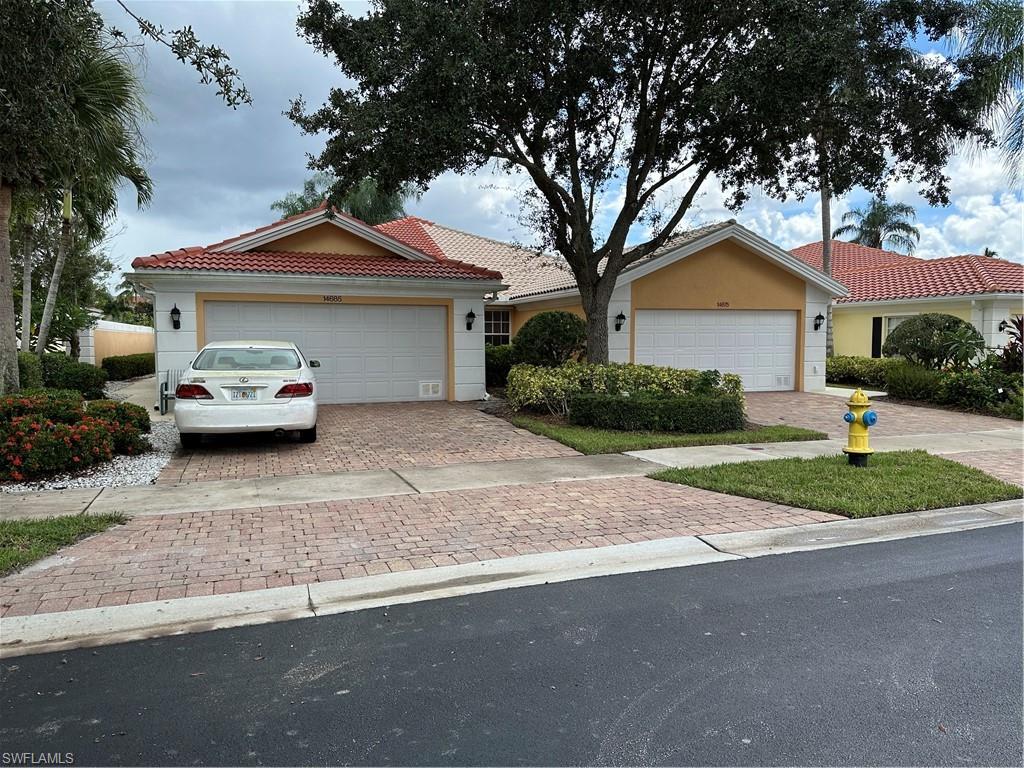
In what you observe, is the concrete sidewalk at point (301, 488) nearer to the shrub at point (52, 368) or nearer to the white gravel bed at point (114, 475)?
the white gravel bed at point (114, 475)

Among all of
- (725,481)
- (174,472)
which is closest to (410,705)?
(725,481)

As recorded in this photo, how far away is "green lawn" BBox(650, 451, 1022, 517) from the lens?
22.3 ft


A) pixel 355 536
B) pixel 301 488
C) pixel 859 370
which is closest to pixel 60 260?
pixel 301 488

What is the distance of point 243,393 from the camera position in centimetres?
903

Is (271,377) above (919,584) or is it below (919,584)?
above

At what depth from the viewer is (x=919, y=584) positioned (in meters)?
4.79

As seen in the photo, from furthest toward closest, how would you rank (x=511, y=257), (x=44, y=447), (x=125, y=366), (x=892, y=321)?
1. (x=125, y=366)
2. (x=511, y=257)
3. (x=892, y=321)
4. (x=44, y=447)

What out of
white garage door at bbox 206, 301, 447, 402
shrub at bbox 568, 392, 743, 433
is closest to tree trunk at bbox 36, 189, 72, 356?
white garage door at bbox 206, 301, 447, 402

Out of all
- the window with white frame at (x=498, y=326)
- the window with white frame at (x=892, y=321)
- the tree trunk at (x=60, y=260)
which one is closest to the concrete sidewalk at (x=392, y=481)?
the tree trunk at (x=60, y=260)

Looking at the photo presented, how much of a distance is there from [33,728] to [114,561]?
222cm

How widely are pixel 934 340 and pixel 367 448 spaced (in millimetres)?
14219

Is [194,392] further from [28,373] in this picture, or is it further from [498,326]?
[498,326]

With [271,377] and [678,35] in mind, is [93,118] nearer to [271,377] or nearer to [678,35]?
[271,377]

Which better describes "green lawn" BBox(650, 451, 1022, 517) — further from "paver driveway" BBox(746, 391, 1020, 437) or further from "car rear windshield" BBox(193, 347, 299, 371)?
"car rear windshield" BBox(193, 347, 299, 371)
